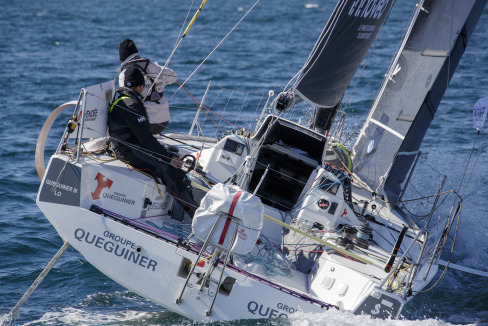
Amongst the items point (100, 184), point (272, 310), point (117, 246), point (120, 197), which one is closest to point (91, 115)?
point (100, 184)

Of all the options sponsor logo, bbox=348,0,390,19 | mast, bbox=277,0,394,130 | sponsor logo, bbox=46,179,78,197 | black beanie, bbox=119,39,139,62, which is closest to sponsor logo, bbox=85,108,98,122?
sponsor logo, bbox=46,179,78,197

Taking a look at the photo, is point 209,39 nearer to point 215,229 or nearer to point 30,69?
point 30,69

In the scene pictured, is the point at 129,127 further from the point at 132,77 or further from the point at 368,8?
the point at 368,8

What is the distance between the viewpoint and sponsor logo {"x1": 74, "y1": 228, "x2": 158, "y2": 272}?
5.45 metres

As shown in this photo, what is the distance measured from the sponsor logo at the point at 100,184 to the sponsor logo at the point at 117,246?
382mm

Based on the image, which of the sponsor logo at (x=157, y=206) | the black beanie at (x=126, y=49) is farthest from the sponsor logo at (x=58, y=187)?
the black beanie at (x=126, y=49)

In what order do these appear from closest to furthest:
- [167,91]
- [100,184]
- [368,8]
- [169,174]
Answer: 1. [100,184]
2. [169,174]
3. [368,8]
4. [167,91]

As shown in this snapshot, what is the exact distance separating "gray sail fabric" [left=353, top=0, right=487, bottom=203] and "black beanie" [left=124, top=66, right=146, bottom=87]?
11.7ft

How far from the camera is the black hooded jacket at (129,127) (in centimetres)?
591

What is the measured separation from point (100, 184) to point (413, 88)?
4.34 meters

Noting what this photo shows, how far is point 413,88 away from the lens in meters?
8.14

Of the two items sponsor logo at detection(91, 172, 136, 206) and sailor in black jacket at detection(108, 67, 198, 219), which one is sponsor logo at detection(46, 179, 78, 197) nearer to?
sponsor logo at detection(91, 172, 136, 206)

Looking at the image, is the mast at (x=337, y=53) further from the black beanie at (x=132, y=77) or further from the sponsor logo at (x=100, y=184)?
the sponsor logo at (x=100, y=184)

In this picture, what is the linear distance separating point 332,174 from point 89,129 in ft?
8.38
